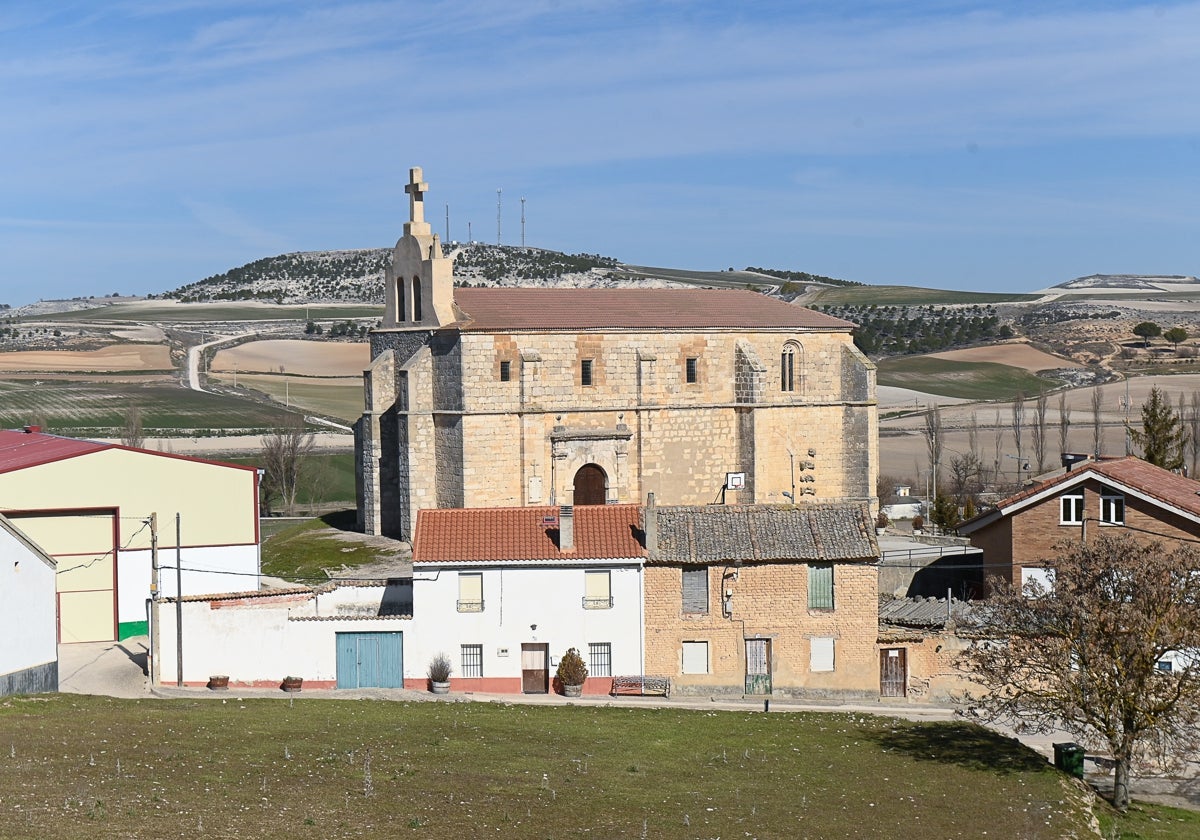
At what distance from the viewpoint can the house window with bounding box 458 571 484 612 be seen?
39.9 m

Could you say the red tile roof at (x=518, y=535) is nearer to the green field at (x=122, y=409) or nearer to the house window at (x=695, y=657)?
the house window at (x=695, y=657)

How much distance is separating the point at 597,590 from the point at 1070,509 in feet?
43.5

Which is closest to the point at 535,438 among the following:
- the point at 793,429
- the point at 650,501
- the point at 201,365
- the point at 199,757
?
the point at 793,429

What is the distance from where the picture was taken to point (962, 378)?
460 ft

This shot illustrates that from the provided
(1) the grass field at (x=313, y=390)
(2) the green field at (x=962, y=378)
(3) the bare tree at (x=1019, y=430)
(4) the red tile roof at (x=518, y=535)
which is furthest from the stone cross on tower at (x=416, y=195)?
(2) the green field at (x=962, y=378)

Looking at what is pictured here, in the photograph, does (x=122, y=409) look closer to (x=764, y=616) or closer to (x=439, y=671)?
(x=439, y=671)

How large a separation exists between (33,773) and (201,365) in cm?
13562

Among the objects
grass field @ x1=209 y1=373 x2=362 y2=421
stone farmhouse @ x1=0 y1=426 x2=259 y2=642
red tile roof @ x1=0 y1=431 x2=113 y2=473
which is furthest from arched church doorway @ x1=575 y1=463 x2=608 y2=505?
grass field @ x1=209 y1=373 x2=362 y2=421

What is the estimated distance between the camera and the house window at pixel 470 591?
39.9m

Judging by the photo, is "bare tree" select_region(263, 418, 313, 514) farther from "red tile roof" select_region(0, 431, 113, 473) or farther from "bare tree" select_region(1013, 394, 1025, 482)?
"bare tree" select_region(1013, 394, 1025, 482)

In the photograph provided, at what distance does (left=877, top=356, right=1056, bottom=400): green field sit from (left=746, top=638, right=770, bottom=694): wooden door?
91975 millimetres

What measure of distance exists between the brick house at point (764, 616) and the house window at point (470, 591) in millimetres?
4042

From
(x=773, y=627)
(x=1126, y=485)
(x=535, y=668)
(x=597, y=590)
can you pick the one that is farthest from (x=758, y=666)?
(x=1126, y=485)

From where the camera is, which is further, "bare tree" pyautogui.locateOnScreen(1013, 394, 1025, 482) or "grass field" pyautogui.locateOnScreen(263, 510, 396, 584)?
"bare tree" pyautogui.locateOnScreen(1013, 394, 1025, 482)
